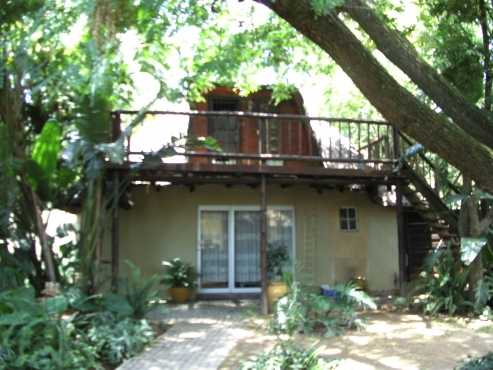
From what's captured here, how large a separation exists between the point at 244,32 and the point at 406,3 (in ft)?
9.83

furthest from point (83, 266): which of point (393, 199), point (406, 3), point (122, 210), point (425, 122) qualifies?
point (393, 199)

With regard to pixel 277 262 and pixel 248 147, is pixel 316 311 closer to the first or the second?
pixel 277 262

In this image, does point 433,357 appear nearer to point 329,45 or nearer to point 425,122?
point 425,122

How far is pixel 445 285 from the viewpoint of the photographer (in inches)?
426

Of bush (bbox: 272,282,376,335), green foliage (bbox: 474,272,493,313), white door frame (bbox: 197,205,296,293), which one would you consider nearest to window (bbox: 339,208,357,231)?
white door frame (bbox: 197,205,296,293)

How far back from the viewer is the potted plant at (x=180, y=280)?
12.7 m

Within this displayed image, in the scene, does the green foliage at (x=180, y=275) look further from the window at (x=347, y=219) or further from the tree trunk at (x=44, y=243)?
the window at (x=347, y=219)

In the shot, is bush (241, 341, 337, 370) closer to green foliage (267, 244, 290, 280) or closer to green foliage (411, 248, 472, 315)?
green foliage (411, 248, 472, 315)

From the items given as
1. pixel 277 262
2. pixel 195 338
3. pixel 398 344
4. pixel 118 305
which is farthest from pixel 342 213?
pixel 118 305

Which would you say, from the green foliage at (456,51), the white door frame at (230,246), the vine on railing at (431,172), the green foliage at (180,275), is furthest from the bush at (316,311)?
the green foliage at (456,51)

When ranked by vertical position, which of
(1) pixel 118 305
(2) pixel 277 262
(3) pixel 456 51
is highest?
(3) pixel 456 51

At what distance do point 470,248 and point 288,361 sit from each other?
4.83 metres

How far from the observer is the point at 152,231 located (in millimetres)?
13383

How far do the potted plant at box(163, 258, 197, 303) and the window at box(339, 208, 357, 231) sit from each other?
→ 394 cm
